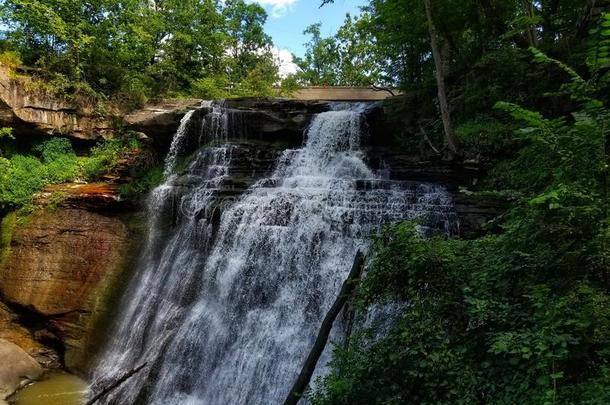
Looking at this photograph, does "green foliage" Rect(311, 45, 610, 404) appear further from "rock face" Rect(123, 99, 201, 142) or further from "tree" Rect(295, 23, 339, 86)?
"tree" Rect(295, 23, 339, 86)

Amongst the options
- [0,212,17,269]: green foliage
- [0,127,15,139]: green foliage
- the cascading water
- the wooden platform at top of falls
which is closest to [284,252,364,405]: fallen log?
the cascading water

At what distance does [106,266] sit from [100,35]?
1077 centimetres

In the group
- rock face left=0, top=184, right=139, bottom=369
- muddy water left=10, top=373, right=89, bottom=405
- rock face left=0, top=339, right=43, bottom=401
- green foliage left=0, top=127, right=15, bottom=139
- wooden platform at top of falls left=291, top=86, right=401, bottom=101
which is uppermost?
wooden platform at top of falls left=291, top=86, right=401, bottom=101

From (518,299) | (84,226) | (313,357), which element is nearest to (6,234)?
(84,226)

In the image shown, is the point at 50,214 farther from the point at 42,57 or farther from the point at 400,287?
the point at 400,287

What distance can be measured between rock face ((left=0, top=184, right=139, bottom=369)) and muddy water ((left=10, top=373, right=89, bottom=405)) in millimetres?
610

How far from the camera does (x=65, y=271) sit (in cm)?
1254

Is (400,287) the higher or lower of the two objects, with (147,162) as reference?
lower

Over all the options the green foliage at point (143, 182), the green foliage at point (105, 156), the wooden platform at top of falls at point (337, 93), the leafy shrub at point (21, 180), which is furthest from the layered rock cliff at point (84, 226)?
the wooden platform at top of falls at point (337, 93)

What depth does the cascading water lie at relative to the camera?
835 cm

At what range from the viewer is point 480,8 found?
1359 cm

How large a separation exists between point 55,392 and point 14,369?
1282mm

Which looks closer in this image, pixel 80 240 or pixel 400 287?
pixel 400 287

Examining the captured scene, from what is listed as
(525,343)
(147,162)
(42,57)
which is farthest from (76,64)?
(525,343)
